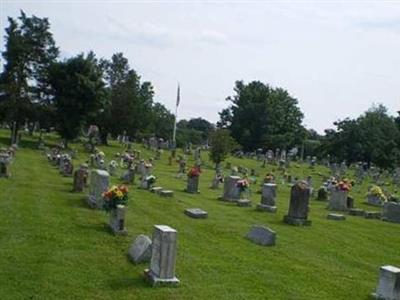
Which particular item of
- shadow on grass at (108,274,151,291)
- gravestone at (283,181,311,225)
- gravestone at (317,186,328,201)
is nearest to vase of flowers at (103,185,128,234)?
shadow on grass at (108,274,151,291)

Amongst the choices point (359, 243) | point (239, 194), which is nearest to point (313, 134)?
point (239, 194)

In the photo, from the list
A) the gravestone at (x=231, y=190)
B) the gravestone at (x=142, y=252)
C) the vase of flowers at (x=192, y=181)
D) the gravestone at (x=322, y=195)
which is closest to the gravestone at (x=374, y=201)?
the gravestone at (x=322, y=195)

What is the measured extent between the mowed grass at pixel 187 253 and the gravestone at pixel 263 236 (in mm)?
331

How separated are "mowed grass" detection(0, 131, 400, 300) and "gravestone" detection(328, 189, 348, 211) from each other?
288 cm

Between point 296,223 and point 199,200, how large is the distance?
607cm

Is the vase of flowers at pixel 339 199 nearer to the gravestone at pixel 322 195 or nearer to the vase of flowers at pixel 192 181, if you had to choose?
the gravestone at pixel 322 195

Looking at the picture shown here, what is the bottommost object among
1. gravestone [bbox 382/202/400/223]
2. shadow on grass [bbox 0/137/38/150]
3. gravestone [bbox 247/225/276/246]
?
gravestone [bbox 247/225/276/246]

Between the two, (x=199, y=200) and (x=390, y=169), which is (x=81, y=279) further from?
(x=390, y=169)

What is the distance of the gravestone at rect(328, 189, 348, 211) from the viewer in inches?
1086

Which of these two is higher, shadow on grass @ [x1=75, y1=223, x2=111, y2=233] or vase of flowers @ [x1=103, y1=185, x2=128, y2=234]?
vase of flowers @ [x1=103, y1=185, x2=128, y2=234]

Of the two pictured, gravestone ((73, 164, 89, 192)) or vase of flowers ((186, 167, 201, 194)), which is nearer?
gravestone ((73, 164, 89, 192))

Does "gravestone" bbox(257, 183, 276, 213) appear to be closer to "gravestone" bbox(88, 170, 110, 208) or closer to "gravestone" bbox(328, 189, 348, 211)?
"gravestone" bbox(328, 189, 348, 211)

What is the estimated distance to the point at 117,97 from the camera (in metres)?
64.6

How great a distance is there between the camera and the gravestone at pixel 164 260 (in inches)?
443
